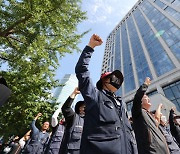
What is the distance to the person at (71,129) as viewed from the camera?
326cm

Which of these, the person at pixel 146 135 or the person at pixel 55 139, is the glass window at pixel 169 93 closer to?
the person at pixel 55 139

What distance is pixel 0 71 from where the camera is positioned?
26.0ft

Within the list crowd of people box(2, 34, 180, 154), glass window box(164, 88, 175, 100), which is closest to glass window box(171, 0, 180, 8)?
glass window box(164, 88, 175, 100)

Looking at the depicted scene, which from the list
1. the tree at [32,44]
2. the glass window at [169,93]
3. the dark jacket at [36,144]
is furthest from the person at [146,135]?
the glass window at [169,93]

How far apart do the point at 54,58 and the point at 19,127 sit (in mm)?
4461

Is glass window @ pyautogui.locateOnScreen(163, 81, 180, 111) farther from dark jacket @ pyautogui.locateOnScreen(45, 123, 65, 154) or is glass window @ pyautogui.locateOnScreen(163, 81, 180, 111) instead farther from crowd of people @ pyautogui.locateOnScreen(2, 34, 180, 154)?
crowd of people @ pyautogui.locateOnScreen(2, 34, 180, 154)

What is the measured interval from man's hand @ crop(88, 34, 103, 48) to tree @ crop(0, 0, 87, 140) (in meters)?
5.46

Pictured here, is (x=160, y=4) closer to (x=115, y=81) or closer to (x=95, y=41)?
(x=115, y=81)

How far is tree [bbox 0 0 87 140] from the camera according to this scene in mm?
7093

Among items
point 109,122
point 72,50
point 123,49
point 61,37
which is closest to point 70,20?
point 61,37

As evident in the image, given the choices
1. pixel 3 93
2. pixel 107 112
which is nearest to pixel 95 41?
pixel 107 112

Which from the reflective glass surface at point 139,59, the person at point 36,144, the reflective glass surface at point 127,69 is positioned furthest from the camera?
the reflective glass surface at point 127,69

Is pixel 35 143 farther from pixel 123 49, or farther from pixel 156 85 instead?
pixel 123 49

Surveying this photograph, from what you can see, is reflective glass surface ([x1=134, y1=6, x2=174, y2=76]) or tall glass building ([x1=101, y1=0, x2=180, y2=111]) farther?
reflective glass surface ([x1=134, y1=6, x2=174, y2=76])
